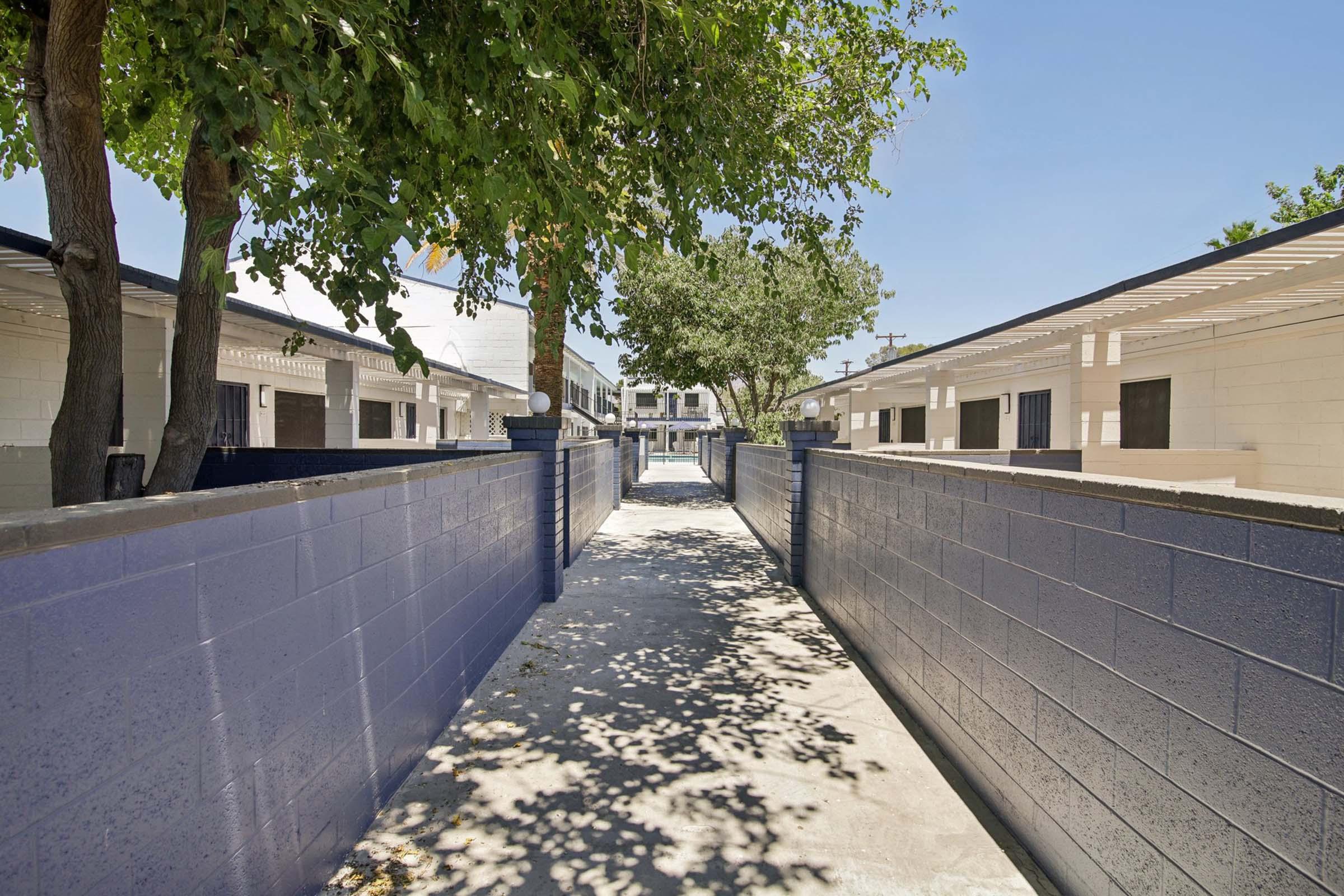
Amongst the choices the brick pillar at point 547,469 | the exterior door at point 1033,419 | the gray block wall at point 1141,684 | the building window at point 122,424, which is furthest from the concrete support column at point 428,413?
the gray block wall at point 1141,684

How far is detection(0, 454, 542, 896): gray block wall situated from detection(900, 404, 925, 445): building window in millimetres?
19689

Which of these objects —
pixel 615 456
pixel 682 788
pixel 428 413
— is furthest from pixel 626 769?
pixel 428 413

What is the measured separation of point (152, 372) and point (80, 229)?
4.92 metres

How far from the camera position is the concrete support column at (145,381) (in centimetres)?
812

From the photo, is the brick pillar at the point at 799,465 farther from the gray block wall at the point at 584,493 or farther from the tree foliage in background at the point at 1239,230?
the tree foliage in background at the point at 1239,230

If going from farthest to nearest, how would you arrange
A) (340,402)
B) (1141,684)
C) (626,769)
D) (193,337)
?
(340,402)
(193,337)
(626,769)
(1141,684)

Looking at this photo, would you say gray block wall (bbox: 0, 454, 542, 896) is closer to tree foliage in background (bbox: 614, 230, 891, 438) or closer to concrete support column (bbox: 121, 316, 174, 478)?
concrete support column (bbox: 121, 316, 174, 478)

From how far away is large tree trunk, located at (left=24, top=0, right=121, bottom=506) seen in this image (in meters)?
4.08

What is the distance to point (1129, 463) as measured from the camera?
9086 mm

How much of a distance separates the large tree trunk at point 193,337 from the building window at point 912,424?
19.2m

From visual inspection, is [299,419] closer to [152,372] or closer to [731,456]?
[152,372]

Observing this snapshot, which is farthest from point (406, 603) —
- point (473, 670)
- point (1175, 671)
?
point (1175, 671)

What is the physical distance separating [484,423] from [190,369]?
1794cm

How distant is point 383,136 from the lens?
5.01 m
